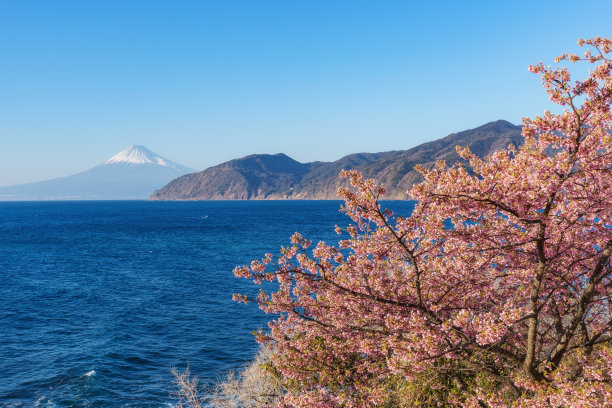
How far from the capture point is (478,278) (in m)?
9.02

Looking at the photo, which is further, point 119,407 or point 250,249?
point 250,249

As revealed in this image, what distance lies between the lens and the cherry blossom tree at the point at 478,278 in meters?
6.35

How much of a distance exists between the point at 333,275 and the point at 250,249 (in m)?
68.9

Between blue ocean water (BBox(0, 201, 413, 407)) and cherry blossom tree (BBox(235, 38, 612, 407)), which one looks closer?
cherry blossom tree (BBox(235, 38, 612, 407))

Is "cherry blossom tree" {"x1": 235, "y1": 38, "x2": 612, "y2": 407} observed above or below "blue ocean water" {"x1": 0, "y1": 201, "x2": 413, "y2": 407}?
above

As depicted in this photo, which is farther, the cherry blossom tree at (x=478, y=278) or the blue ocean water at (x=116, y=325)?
the blue ocean water at (x=116, y=325)

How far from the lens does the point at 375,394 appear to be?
839 cm

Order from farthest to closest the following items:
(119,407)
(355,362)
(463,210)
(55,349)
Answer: (55,349) → (119,407) → (355,362) → (463,210)

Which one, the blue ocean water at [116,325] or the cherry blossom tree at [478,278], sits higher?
the cherry blossom tree at [478,278]

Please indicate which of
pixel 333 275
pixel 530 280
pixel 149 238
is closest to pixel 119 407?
pixel 333 275

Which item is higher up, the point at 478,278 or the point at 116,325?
the point at 478,278

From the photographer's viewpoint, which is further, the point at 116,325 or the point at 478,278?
the point at 116,325

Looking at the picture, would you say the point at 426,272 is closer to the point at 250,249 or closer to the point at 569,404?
the point at 569,404

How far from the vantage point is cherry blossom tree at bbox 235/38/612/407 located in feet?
20.8
